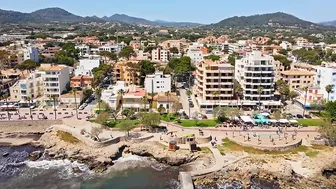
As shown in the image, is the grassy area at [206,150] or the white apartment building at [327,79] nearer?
the grassy area at [206,150]

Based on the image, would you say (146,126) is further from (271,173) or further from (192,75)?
(192,75)

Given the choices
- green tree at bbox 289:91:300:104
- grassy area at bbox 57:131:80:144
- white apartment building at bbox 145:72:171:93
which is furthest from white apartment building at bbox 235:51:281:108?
grassy area at bbox 57:131:80:144

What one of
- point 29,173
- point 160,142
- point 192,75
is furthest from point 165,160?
point 192,75

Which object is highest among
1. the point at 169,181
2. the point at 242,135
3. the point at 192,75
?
the point at 192,75

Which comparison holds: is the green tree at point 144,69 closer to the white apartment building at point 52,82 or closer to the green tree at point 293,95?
the white apartment building at point 52,82

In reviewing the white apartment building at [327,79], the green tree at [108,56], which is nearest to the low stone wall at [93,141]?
the white apartment building at [327,79]

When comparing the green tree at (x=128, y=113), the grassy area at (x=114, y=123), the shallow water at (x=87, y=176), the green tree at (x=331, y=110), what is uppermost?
the green tree at (x=331, y=110)

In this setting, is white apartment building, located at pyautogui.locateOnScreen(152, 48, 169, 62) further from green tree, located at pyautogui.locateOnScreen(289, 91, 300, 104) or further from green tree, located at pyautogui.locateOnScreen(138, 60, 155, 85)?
green tree, located at pyautogui.locateOnScreen(289, 91, 300, 104)
